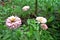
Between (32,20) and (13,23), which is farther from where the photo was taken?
(32,20)

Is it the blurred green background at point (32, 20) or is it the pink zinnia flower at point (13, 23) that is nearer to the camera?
the pink zinnia flower at point (13, 23)

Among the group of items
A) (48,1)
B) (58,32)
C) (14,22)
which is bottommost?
(58,32)

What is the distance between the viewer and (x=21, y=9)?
266 cm

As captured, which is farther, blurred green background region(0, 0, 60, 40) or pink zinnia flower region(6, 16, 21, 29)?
blurred green background region(0, 0, 60, 40)

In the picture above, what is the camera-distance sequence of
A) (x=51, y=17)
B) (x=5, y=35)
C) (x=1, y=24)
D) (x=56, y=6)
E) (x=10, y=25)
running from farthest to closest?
(x=56, y=6)
(x=51, y=17)
(x=1, y=24)
(x=5, y=35)
(x=10, y=25)

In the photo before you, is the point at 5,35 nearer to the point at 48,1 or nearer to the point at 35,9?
the point at 35,9

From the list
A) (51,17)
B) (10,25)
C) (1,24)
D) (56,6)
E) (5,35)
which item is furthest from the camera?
(56,6)

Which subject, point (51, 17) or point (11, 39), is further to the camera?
point (51, 17)

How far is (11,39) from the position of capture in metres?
1.98

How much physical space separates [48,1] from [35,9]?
0.23 meters

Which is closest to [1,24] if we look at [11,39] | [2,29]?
[2,29]

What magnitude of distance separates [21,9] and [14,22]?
2.45 feet

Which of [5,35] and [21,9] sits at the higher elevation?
[21,9]

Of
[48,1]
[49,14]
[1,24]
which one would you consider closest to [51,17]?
[49,14]
